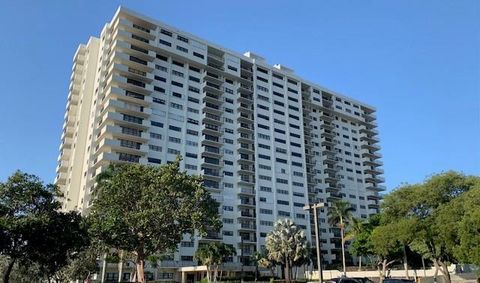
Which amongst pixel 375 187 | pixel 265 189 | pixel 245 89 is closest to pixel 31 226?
pixel 265 189

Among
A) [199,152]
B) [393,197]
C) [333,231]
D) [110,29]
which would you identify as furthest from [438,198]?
[110,29]

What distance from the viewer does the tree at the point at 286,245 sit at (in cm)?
6950

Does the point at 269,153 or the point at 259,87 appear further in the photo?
the point at 259,87

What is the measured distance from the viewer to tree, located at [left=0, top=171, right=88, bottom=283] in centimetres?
3156

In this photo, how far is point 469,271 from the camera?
6531 centimetres

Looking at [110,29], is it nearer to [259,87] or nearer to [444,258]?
[259,87]

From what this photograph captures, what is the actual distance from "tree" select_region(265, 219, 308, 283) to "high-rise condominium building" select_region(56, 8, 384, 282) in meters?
24.3

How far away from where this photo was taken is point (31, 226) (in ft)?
105

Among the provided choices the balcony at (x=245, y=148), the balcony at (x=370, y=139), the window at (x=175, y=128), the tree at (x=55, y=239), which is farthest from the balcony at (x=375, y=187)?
the tree at (x=55, y=239)

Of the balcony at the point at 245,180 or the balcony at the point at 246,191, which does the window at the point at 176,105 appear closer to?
the balcony at the point at 245,180

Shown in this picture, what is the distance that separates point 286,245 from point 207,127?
142 feet

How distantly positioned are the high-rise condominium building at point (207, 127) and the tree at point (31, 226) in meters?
51.2

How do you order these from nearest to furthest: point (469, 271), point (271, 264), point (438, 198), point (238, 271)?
point (438, 198)
point (469, 271)
point (271, 264)
point (238, 271)

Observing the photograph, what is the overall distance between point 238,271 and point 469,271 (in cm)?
4531
